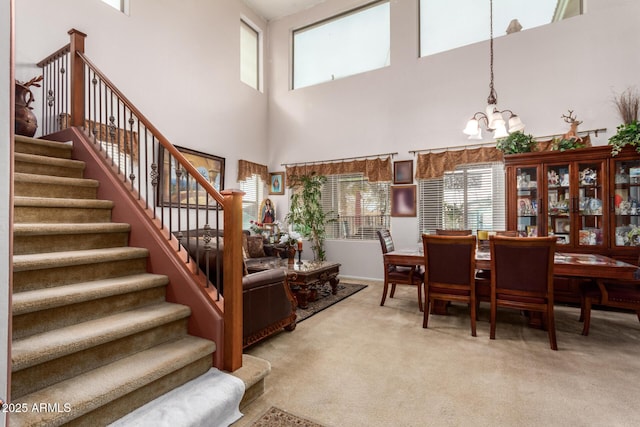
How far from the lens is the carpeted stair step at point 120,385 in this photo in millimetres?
1327

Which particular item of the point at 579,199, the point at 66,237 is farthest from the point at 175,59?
the point at 579,199

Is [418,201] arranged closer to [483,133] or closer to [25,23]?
[483,133]

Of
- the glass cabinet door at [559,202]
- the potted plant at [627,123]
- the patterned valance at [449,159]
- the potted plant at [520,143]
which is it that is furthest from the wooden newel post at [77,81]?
the potted plant at [627,123]

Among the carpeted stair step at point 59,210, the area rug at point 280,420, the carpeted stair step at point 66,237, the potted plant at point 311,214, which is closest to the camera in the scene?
the area rug at point 280,420

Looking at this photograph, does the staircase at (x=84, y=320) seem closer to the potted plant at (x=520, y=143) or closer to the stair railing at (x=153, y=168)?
the stair railing at (x=153, y=168)

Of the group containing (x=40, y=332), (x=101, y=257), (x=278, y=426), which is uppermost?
(x=101, y=257)

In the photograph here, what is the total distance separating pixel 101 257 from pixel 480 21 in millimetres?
6102

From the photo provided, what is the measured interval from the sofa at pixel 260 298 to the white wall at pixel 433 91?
3.16m

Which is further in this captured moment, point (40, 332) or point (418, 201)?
point (418, 201)

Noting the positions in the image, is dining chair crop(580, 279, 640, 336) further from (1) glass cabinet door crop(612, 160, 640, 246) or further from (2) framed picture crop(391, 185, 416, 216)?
(2) framed picture crop(391, 185, 416, 216)

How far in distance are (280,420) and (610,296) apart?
3.04 m

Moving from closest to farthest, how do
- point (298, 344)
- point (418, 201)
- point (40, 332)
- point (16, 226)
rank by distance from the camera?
point (40, 332) → point (16, 226) → point (298, 344) → point (418, 201)

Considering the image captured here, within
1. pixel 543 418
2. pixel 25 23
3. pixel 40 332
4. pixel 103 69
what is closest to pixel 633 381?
pixel 543 418

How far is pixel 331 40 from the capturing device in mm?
6500
